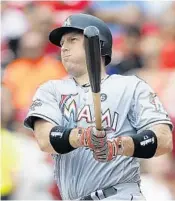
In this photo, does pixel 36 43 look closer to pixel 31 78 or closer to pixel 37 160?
pixel 31 78

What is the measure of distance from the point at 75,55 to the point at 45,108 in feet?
1.08

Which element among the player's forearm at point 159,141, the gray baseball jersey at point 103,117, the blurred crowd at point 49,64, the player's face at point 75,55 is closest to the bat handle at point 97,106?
the player's forearm at point 159,141

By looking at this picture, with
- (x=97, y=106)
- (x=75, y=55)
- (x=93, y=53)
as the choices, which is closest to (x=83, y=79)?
(x=75, y=55)

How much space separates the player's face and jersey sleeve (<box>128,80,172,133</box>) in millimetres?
326

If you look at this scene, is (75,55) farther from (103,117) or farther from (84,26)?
(103,117)

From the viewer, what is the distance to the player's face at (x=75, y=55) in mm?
3914

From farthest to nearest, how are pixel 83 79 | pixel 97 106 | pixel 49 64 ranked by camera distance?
1. pixel 49 64
2. pixel 83 79
3. pixel 97 106

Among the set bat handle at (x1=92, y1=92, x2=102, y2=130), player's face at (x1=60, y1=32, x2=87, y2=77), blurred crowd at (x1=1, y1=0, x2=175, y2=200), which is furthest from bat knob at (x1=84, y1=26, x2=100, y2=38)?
blurred crowd at (x1=1, y1=0, x2=175, y2=200)

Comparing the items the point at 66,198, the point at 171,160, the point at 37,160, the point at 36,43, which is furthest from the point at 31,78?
the point at 66,198

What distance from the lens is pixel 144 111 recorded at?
3850 millimetres

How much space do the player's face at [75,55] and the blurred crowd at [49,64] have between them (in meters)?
2.80

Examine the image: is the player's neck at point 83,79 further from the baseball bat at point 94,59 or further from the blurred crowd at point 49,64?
the blurred crowd at point 49,64

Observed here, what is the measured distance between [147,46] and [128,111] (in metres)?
4.51

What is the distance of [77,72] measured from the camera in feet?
13.0
